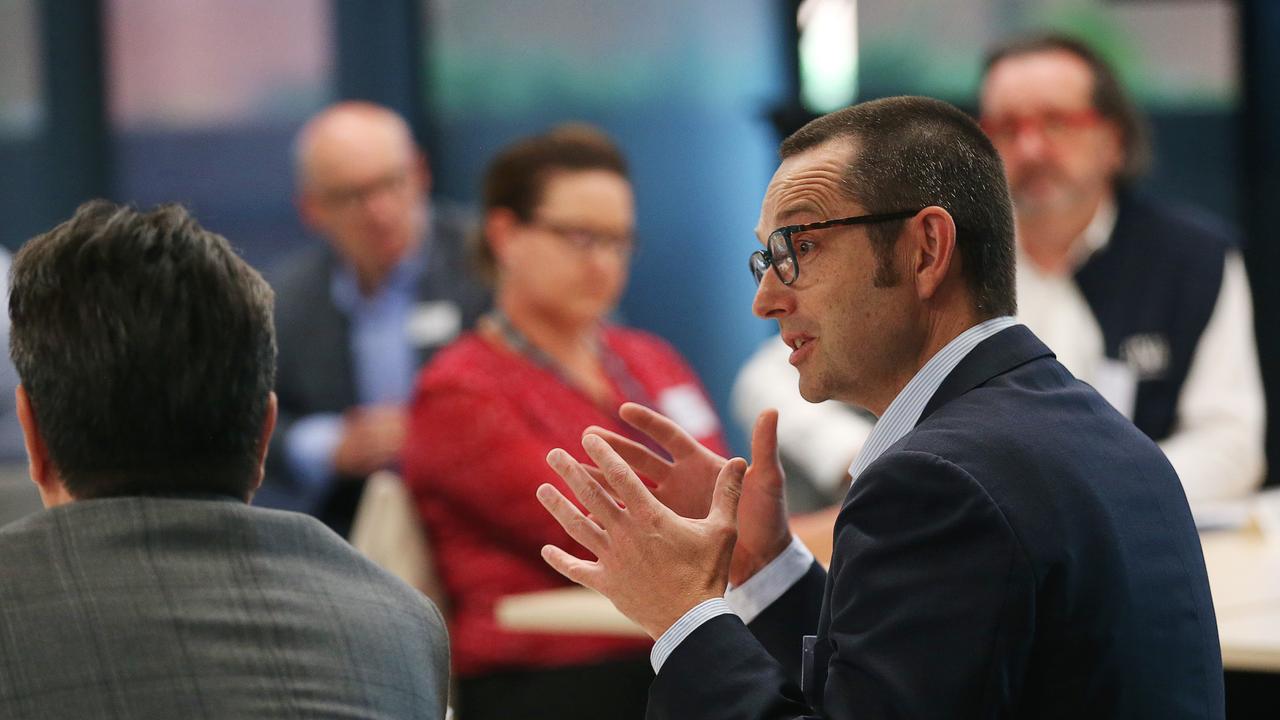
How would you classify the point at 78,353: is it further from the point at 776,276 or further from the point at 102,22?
the point at 102,22

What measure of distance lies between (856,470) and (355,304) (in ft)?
9.04

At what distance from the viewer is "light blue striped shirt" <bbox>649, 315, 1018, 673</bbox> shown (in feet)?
4.51

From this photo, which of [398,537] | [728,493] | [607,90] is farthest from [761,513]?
[607,90]

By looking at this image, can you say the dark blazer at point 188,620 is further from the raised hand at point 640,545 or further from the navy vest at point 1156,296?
the navy vest at point 1156,296

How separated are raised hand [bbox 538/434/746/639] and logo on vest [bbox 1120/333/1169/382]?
7.04 ft

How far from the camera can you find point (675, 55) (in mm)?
5230

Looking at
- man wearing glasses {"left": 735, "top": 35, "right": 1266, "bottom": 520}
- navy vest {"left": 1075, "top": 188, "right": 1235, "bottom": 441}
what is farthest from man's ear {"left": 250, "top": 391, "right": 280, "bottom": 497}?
navy vest {"left": 1075, "top": 188, "right": 1235, "bottom": 441}

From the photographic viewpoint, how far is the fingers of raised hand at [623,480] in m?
1.40

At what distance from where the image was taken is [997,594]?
4.01 ft

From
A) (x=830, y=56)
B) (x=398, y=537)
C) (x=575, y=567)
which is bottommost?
(x=398, y=537)

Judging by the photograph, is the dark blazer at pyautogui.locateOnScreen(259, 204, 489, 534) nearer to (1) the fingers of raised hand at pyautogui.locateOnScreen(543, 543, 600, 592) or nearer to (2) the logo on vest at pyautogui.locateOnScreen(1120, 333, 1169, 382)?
(2) the logo on vest at pyautogui.locateOnScreen(1120, 333, 1169, 382)

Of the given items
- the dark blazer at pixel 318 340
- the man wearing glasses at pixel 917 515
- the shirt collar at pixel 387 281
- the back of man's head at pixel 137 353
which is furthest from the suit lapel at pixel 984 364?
the shirt collar at pixel 387 281

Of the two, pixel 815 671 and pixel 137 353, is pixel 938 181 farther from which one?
pixel 137 353

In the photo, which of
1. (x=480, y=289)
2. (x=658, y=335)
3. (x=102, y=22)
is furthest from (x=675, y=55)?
(x=102, y=22)
